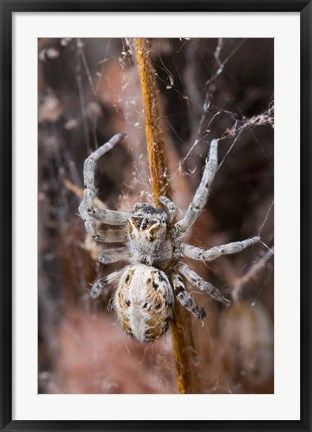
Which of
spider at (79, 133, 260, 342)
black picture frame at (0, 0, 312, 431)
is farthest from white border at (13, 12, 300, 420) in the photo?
spider at (79, 133, 260, 342)

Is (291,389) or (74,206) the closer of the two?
(291,389)

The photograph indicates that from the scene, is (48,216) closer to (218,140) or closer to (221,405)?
(218,140)

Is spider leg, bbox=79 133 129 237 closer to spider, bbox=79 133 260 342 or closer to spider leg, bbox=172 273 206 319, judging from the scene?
spider, bbox=79 133 260 342

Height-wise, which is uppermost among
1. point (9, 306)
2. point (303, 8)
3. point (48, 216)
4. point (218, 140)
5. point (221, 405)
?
point (303, 8)

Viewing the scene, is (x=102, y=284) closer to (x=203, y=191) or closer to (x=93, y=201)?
(x=93, y=201)

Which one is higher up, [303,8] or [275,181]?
[303,8]

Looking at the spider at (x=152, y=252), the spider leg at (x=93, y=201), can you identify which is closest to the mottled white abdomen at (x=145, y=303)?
the spider at (x=152, y=252)

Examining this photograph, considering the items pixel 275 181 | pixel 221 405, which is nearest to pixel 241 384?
pixel 221 405

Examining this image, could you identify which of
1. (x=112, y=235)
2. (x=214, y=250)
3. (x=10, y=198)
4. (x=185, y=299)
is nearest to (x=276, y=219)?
(x=214, y=250)
